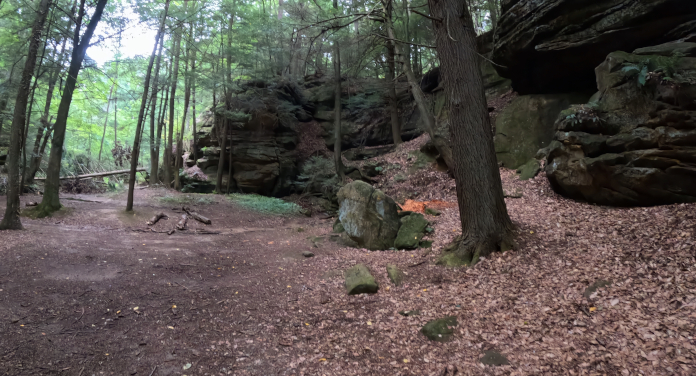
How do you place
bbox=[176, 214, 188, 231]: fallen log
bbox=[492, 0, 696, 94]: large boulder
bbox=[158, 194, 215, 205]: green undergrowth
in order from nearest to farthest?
1. bbox=[492, 0, 696, 94]: large boulder
2. bbox=[176, 214, 188, 231]: fallen log
3. bbox=[158, 194, 215, 205]: green undergrowth

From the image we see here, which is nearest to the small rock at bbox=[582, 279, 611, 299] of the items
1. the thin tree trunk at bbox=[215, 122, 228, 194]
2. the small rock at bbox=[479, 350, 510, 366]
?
the small rock at bbox=[479, 350, 510, 366]

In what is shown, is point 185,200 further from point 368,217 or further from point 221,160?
point 368,217

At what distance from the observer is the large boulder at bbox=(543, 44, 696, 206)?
19.5ft

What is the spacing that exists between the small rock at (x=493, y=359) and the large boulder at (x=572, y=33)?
9.94 meters

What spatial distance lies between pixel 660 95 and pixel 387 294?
22.9ft

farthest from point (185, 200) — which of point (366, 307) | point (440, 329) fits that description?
point (440, 329)

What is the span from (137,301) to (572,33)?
1285 centimetres

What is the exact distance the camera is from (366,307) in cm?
470

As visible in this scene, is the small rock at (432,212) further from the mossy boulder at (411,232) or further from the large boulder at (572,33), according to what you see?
the large boulder at (572,33)

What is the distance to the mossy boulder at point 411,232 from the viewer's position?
7.75 metres

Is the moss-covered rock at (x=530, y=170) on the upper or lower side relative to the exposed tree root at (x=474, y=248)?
upper

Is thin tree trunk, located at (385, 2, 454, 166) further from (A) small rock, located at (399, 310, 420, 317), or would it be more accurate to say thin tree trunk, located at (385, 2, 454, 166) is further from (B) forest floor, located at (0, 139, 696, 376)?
(A) small rock, located at (399, 310, 420, 317)

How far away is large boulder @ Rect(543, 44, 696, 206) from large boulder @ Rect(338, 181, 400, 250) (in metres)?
4.28

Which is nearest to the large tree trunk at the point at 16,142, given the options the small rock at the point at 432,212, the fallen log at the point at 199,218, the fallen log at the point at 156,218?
the fallen log at the point at 156,218
